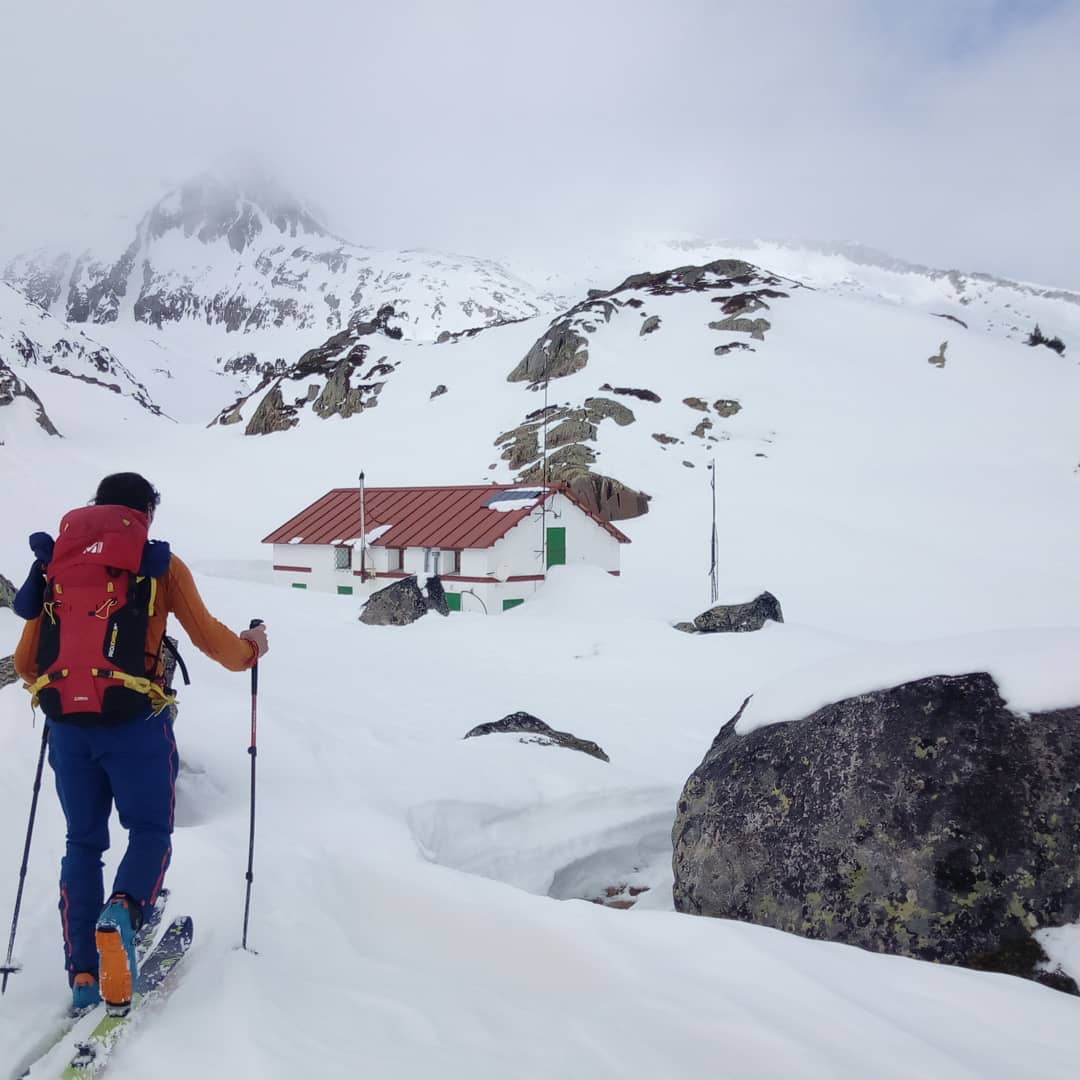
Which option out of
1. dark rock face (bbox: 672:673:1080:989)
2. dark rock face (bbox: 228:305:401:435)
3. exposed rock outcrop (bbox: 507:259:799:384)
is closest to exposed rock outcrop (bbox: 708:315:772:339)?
exposed rock outcrop (bbox: 507:259:799:384)

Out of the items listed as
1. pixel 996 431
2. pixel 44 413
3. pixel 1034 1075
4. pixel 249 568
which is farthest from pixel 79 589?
pixel 44 413

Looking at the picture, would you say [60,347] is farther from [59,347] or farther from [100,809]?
[100,809]

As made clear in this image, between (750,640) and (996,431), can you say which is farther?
(996,431)

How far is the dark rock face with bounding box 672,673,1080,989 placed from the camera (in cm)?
353

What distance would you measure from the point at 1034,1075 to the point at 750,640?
1358cm

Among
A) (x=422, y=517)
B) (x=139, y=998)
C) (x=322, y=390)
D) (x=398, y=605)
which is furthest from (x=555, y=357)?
(x=139, y=998)

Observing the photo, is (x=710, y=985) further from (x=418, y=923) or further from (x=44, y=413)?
(x=44, y=413)

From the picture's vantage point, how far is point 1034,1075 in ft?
8.91

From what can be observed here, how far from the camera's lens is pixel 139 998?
3414 mm

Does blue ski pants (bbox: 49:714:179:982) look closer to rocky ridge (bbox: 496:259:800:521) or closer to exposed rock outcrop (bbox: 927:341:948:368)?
rocky ridge (bbox: 496:259:800:521)

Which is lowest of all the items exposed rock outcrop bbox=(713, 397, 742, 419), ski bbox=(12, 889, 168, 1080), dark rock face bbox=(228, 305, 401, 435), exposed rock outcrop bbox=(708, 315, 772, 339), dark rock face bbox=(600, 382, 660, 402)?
ski bbox=(12, 889, 168, 1080)

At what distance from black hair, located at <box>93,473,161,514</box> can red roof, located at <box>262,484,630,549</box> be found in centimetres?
1859

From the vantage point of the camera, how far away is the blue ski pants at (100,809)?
3.48 m

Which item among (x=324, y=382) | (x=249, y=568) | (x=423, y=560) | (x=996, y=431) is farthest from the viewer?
(x=324, y=382)
